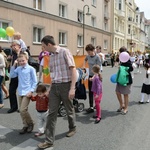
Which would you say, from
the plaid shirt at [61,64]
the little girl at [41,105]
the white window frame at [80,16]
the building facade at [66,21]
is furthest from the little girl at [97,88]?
the white window frame at [80,16]

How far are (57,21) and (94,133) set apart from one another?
781 inches

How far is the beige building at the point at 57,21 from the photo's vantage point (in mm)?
17766

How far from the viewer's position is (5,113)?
251 inches

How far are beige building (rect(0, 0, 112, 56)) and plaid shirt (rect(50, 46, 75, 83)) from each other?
1264 centimetres

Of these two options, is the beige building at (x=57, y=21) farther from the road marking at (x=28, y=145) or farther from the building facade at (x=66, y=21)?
the road marking at (x=28, y=145)

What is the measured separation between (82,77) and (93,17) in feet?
94.3

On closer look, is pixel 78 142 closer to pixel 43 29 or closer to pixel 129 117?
pixel 129 117

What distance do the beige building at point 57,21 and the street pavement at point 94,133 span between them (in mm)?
11530

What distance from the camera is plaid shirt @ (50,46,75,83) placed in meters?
4.08

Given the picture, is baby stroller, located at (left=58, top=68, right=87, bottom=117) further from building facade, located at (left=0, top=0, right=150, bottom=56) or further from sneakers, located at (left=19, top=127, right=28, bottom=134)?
building facade, located at (left=0, top=0, right=150, bottom=56)

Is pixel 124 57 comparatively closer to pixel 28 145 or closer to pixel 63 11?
pixel 28 145

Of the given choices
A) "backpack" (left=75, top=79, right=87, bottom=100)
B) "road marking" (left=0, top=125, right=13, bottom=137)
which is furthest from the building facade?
"road marking" (left=0, top=125, right=13, bottom=137)

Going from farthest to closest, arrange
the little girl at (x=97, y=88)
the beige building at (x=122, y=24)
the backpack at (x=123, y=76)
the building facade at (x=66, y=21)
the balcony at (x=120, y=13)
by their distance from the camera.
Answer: the balcony at (x=120, y=13) → the beige building at (x=122, y=24) → the building facade at (x=66, y=21) → the backpack at (x=123, y=76) → the little girl at (x=97, y=88)

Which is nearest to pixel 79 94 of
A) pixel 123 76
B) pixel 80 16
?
pixel 123 76
